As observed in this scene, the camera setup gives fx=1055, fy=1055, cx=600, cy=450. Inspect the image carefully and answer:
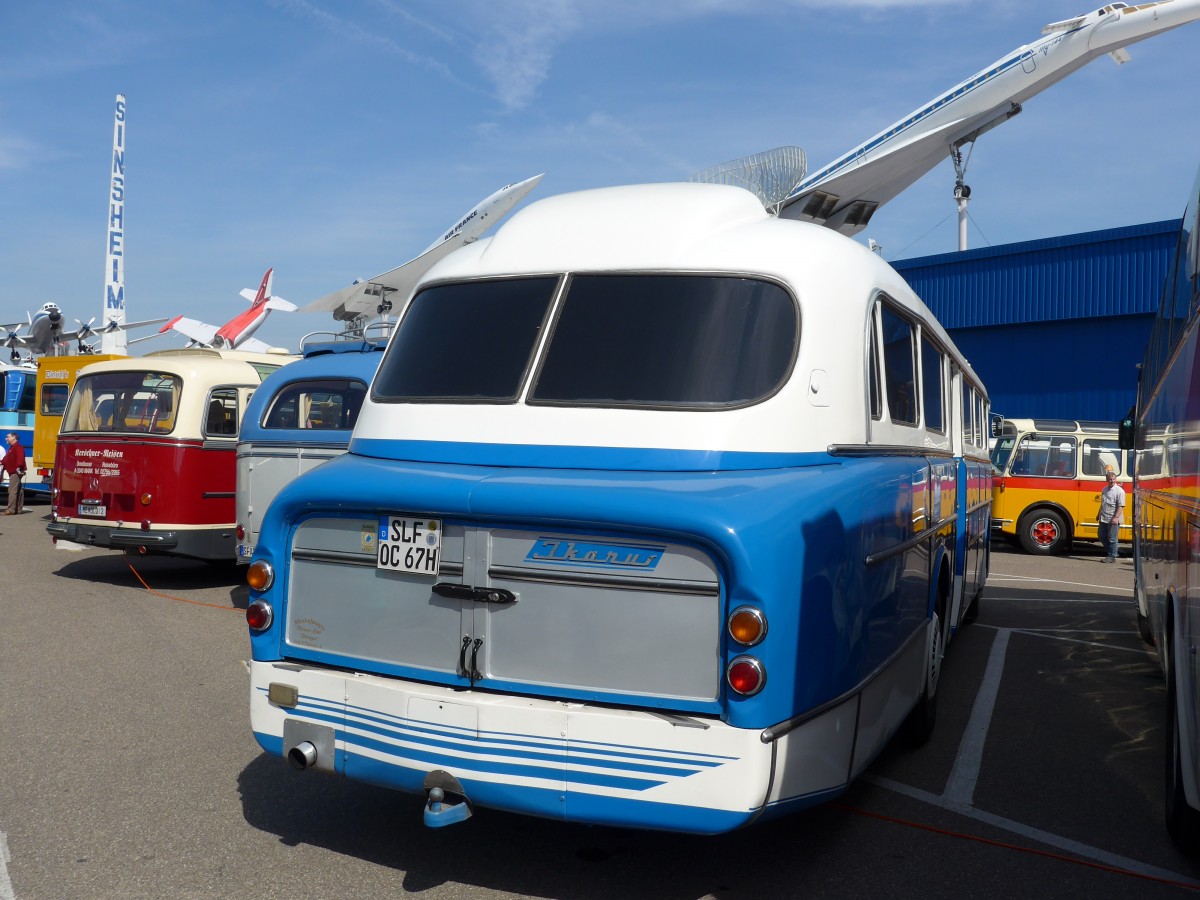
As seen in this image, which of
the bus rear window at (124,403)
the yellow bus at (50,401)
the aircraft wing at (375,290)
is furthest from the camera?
the aircraft wing at (375,290)

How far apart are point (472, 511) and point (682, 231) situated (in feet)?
5.17

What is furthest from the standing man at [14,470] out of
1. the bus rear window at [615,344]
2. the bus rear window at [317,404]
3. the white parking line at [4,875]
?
the bus rear window at [615,344]

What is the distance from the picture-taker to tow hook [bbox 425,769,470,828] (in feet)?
11.8

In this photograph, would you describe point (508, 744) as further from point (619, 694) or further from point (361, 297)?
point (361, 297)

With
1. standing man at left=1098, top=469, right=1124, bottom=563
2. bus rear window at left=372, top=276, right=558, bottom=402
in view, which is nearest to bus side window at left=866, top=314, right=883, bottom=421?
bus rear window at left=372, top=276, right=558, bottom=402

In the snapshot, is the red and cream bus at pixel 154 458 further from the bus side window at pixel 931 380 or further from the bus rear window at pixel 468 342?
the bus side window at pixel 931 380

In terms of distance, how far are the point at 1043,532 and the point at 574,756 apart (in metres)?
17.8

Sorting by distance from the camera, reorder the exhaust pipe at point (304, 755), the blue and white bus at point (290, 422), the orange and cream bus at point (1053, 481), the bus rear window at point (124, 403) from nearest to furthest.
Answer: the exhaust pipe at point (304, 755)
the blue and white bus at point (290, 422)
the bus rear window at point (124, 403)
the orange and cream bus at point (1053, 481)

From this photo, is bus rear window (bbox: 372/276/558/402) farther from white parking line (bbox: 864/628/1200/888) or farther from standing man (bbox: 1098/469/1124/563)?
standing man (bbox: 1098/469/1124/563)

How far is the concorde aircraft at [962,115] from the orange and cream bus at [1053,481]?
809 inches

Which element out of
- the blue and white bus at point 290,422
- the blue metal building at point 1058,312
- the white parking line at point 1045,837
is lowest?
the white parking line at point 1045,837

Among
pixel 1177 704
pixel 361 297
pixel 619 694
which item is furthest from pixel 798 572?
pixel 361 297

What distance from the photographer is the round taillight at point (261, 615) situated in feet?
13.5

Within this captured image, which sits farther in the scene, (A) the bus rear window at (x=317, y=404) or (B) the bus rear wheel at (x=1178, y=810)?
(A) the bus rear window at (x=317, y=404)
